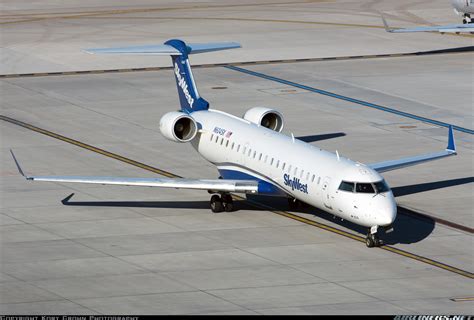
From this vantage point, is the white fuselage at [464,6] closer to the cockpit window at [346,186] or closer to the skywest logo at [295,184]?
the skywest logo at [295,184]

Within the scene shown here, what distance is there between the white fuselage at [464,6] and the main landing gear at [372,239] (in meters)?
43.1

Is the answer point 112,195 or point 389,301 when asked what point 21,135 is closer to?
point 112,195

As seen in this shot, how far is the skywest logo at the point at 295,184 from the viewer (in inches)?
1385

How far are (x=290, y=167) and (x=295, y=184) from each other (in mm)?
596

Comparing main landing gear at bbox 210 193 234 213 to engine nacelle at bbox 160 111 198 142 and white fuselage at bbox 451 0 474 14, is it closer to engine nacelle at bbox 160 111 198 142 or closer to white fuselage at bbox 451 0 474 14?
engine nacelle at bbox 160 111 198 142

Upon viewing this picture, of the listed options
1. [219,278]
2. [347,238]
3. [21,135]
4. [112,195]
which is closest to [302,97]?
[21,135]

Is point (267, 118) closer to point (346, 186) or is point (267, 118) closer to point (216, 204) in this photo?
point (216, 204)

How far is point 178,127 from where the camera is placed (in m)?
39.5

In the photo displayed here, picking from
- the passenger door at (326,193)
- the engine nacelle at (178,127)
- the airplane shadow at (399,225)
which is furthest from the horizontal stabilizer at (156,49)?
the passenger door at (326,193)

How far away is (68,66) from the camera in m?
63.3

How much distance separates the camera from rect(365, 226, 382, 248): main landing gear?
33.3 meters

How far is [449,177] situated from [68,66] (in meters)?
27.4

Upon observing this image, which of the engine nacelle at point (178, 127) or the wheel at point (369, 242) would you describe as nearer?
the wheel at point (369, 242)

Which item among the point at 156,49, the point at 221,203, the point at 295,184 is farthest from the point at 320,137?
the point at 295,184
